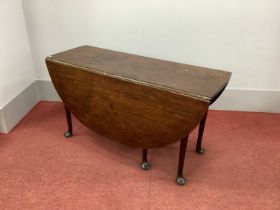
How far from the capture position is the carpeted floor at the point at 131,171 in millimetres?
1468

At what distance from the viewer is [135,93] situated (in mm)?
1455

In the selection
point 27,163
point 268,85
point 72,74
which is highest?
point 72,74

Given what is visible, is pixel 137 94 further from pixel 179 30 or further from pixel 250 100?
pixel 250 100

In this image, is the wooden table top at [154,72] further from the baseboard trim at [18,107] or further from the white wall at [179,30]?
the baseboard trim at [18,107]

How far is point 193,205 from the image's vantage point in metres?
1.45

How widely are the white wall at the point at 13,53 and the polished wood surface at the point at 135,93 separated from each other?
1.68 ft

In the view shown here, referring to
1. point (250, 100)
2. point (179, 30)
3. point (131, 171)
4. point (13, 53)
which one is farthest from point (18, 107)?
point (250, 100)

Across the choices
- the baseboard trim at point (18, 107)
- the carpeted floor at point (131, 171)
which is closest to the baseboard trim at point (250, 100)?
the carpeted floor at point (131, 171)

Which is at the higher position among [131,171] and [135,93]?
[135,93]

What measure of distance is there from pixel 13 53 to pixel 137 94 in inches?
50.3

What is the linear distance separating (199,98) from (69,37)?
151 centimetres

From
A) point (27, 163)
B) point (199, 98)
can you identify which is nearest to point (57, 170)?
point (27, 163)

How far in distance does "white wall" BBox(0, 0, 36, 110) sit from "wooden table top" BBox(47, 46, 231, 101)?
0.53 m

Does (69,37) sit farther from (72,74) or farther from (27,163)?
(27,163)
